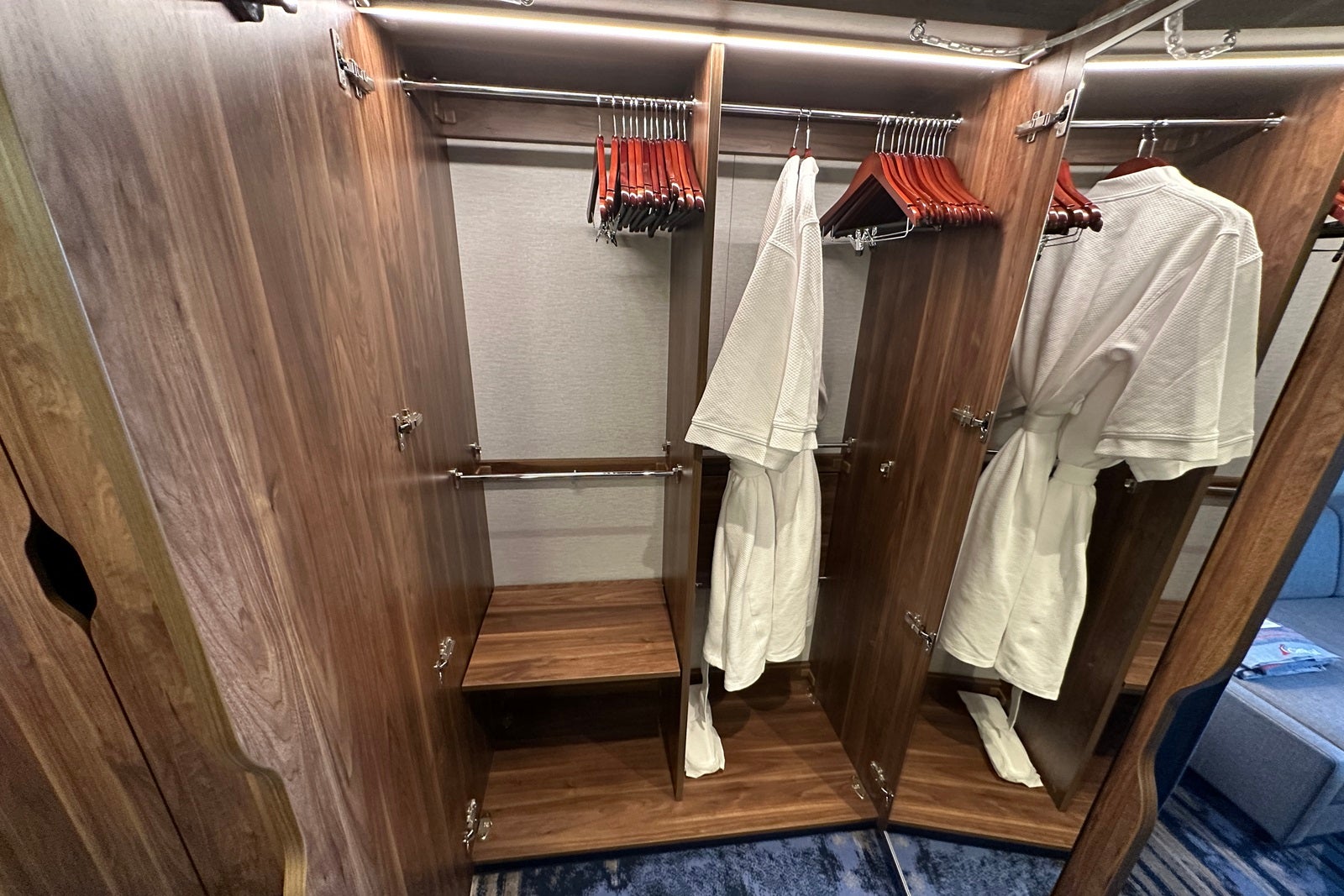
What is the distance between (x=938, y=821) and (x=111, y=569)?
1985 millimetres

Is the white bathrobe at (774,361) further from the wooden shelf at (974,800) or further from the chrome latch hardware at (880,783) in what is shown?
the wooden shelf at (974,800)

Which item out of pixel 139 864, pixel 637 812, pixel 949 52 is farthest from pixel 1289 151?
pixel 637 812

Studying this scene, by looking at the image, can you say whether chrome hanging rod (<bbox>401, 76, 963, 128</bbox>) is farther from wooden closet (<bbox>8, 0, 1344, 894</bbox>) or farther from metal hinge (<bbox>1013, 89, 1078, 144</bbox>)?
metal hinge (<bbox>1013, 89, 1078, 144</bbox>)

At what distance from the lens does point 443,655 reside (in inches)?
44.2

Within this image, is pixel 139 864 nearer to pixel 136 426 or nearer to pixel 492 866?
pixel 136 426

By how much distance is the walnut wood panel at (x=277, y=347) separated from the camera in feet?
1.18

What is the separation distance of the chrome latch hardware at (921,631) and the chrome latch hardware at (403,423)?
125cm

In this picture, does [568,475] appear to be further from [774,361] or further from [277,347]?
[277,347]

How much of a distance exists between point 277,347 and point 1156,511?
1.57 m

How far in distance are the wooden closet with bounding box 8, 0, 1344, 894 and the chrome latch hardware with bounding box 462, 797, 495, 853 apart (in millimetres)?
27

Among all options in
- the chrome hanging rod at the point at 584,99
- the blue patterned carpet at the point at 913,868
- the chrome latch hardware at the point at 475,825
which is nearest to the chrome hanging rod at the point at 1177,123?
the chrome hanging rod at the point at 584,99

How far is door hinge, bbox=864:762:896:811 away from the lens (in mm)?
1452

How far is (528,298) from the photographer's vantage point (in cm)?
137

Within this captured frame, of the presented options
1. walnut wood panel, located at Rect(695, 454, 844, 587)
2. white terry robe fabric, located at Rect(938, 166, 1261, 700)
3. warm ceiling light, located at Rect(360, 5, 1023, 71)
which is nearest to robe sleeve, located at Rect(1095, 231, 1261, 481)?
white terry robe fabric, located at Rect(938, 166, 1261, 700)
